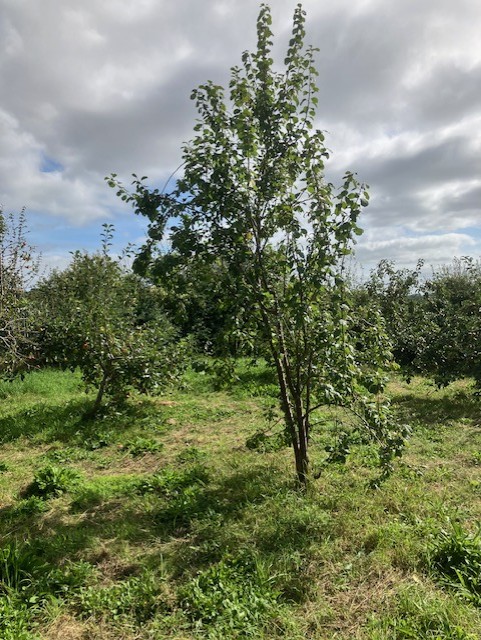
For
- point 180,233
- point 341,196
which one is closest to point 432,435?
point 341,196

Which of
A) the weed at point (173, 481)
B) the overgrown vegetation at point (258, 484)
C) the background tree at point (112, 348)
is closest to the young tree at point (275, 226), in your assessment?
the overgrown vegetation at point (258, 484)

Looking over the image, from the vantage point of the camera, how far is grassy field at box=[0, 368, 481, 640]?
2502 mm

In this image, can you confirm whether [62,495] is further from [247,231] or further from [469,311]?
[469,311]

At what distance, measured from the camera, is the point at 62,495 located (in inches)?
168

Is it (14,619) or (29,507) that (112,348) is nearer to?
(29,507)

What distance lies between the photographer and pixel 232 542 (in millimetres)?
3307

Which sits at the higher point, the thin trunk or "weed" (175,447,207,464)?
the thin trunk

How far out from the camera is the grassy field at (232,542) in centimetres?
250

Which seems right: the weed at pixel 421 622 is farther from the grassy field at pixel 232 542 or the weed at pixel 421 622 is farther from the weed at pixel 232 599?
the weed at pixel 232 599

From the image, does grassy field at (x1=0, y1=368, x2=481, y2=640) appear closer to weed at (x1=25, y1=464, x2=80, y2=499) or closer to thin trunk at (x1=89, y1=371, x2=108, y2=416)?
weed at (x1=25, y1=464, x2=80, y2=499)

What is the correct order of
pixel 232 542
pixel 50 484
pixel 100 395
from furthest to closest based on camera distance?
pixel 100 395
pixel 50 484
pixel 232 542

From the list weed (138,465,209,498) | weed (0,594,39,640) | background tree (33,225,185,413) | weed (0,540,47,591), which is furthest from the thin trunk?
weed (0,594,39,640)

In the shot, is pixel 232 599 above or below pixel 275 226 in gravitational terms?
below

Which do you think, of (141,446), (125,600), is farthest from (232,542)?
(141,446)
